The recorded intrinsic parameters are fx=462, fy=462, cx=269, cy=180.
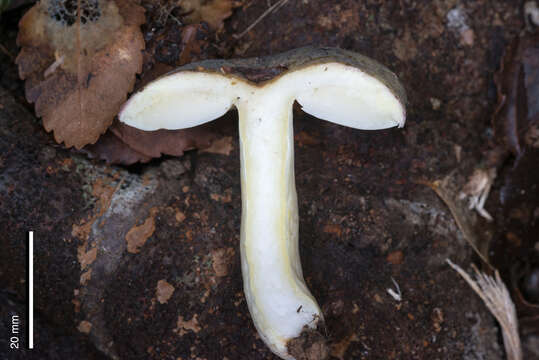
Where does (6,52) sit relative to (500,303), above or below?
above

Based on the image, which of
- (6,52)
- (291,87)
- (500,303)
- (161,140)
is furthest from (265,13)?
(500,303)

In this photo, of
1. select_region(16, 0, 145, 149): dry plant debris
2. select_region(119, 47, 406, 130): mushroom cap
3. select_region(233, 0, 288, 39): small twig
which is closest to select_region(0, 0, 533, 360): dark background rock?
select_region(233, 0, 288, 39): small twig

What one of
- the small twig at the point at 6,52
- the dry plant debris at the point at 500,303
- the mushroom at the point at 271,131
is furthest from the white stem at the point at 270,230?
the small twig at the point at 6,52

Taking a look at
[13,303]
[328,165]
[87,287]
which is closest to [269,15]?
[328,165]

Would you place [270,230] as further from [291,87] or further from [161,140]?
[161,140]

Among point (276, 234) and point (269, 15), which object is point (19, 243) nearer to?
point (276, 234)

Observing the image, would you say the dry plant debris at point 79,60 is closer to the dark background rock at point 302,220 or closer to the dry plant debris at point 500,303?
the dark background rock at point 302,220

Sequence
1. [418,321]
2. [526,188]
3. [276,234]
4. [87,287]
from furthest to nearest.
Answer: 1. [526,188]
2. [418,321]
3. [87,287]
4. [276,234]
